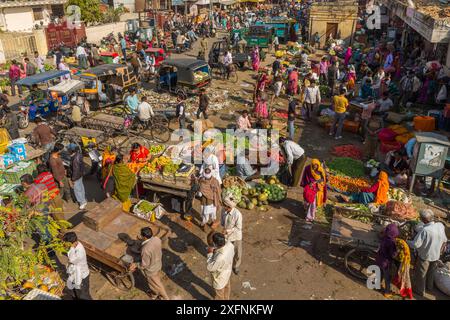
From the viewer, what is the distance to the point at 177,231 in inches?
367

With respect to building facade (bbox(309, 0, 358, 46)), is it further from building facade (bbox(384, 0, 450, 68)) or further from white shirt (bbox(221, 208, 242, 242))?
white shirt (bbox(221, 208, 242, 242))

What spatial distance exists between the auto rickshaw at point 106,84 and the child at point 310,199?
434 inches

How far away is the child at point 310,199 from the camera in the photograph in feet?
29.8

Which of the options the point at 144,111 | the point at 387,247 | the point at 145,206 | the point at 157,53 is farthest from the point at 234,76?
the point at 387,247

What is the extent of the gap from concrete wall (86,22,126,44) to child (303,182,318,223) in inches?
1168

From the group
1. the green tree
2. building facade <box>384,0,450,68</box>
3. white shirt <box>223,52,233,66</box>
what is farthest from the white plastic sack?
the green tree

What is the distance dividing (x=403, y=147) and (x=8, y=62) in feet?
83.1

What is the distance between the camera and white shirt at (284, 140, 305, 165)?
34.4ft

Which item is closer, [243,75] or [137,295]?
[137,295]

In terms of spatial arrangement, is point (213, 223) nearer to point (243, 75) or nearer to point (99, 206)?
point (99, 206)

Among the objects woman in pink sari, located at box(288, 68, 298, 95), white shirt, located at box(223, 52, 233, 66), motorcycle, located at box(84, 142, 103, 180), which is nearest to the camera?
motorcycle, located at box(84, 142, 103, 180)

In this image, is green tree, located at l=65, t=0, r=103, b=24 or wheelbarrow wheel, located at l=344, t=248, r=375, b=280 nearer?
wheelbarrow wheel, located at l=344, t=248, r=375, b=280

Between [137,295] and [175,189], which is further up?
[175,189]
